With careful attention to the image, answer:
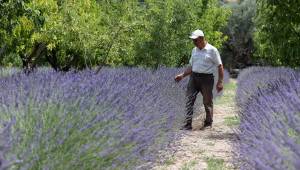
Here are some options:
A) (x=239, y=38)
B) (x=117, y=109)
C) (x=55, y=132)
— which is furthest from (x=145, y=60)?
(x=239, y=38)

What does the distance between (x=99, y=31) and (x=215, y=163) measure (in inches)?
279

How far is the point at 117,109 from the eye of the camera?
14.7 ft

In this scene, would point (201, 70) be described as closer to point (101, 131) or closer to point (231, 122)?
point (231, 122)

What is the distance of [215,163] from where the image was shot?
20.8ft

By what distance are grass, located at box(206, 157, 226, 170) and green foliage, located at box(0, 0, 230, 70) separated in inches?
134

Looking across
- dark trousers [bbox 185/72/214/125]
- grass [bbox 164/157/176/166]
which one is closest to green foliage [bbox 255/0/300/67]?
dark trousers [bbox 185/72/214/125]

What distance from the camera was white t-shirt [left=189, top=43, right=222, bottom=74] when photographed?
900 cm

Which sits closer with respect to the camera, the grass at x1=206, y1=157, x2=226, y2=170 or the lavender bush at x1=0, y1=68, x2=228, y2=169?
the lavender bush at x1=0, y1=68, x2=228, y2=169

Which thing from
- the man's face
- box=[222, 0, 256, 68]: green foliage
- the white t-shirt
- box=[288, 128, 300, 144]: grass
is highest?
the man's face

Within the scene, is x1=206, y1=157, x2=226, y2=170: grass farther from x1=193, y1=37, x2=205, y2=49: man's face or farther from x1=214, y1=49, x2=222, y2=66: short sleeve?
x1=193, y1=37, x2=205, y2=49: man's face

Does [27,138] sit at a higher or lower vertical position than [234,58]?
higher

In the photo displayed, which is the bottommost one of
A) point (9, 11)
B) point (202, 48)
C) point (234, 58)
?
point (234, 58)

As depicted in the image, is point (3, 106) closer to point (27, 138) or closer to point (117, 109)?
point (27, 138)

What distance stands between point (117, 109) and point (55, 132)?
1.09 m
